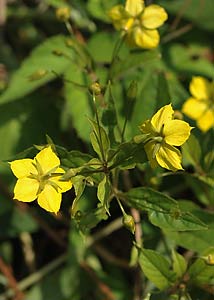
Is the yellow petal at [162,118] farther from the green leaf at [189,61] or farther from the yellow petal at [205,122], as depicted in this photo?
the green leaf at [189,61]

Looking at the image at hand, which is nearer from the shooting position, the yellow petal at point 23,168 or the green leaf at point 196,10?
the yellow petal at point 23,168

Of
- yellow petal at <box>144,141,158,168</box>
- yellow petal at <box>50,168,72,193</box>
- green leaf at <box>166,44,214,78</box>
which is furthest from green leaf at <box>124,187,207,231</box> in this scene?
green leaf at <box>166,44,214,78</box>

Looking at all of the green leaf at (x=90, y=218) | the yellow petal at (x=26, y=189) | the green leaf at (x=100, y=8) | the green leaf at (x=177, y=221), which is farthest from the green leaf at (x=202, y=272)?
the green leaf at (x=100, y=8)

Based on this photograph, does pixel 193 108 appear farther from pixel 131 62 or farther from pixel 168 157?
pixel 168 157

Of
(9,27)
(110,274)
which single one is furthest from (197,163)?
(9,27)

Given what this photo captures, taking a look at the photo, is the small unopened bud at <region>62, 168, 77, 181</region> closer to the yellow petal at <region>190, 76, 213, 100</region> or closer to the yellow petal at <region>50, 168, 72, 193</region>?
the yellow petal at <region>50, 168, 72, 193</region>

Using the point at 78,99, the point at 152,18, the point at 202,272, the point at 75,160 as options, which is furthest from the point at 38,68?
the point at 202,272

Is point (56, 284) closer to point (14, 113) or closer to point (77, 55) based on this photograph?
point (14, 113)
